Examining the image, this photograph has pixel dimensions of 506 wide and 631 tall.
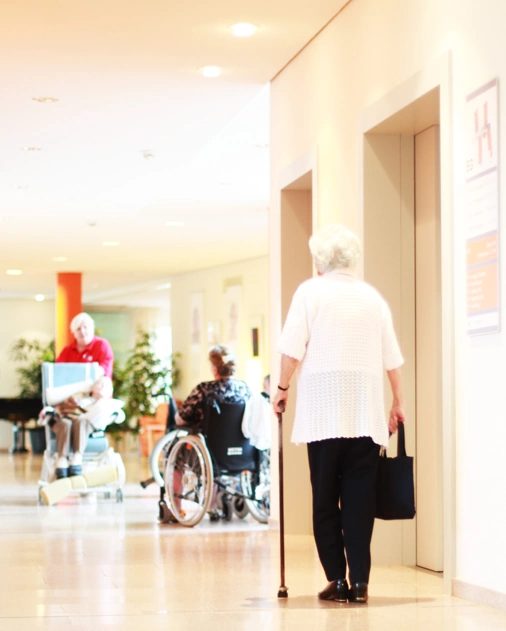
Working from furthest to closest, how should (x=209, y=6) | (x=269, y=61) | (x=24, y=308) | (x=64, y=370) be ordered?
1. (x=24, y=308)
2. (x=64, y=370)
3. (x=269, y=61)
4. (x=209, y=6)

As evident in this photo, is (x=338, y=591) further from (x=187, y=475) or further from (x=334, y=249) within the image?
(x=187, y=475)

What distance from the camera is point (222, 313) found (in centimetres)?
1655

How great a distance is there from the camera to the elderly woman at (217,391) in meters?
7.13

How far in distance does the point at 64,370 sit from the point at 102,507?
134cm

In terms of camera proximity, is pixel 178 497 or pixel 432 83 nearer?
pixel 432 83

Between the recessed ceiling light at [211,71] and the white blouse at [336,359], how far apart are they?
271 centimetres

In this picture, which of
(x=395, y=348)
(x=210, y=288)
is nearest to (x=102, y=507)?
(x=395, y=348)

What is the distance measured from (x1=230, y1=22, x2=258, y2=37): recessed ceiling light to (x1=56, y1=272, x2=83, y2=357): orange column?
11.1 metres

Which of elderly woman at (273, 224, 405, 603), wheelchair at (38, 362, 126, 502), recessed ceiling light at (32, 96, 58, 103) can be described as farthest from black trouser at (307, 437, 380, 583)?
wheelchair at (38, 362, 126, 502)

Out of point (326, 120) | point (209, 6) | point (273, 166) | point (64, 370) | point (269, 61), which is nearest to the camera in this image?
point (209, 6)

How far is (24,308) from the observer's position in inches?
853

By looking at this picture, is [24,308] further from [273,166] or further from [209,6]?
[209,6]

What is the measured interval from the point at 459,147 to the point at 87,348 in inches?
244

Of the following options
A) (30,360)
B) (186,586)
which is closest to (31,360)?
(30,360)
